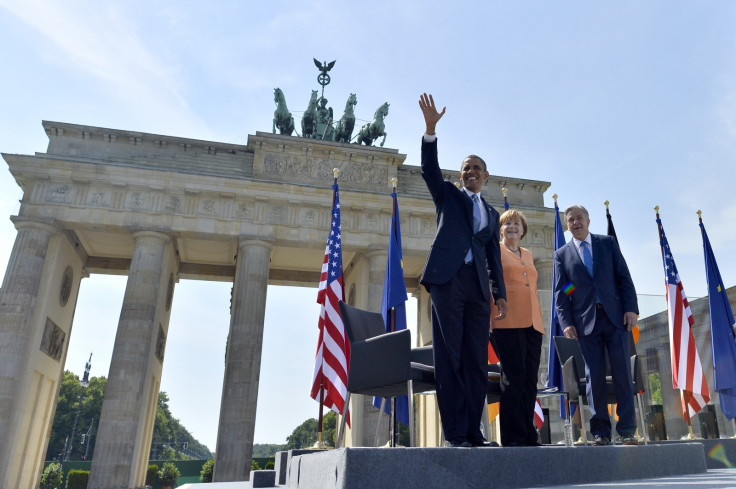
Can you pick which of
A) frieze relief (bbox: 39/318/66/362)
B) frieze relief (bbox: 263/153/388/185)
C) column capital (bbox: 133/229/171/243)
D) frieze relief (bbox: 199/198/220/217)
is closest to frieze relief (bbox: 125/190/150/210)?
column capital (bbox: 133/229/171/243)

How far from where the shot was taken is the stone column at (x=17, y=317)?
18094mm

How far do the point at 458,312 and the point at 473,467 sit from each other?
1.33 metres

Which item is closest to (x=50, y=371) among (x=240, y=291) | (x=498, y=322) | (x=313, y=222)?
(x=240, y=291)

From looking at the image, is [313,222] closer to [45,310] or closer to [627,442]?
[45,310]

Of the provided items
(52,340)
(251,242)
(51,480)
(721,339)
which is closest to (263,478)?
(721,339)

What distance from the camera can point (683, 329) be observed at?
41.2 feet

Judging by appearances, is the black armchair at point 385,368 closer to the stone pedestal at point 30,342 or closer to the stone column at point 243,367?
the stone column at point 243,367

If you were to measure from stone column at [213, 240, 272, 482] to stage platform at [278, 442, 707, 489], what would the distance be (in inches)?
610

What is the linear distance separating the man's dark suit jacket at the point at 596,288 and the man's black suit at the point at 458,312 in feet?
6.30

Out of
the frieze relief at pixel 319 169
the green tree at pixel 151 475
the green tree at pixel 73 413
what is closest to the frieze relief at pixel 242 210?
the frieze relief at pixel 319 169

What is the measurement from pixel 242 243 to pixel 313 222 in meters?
3.00

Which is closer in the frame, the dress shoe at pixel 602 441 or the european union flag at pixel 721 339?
the dress shoe at pixel 602 441

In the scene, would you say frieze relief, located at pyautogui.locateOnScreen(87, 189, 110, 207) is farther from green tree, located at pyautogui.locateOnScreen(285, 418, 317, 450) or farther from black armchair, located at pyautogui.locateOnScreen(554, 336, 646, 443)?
green tree, located at pyautogui.locateOnScreen(285, 418, 317, 450)

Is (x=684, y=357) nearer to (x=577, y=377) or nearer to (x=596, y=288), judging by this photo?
(x=577, y=377)
